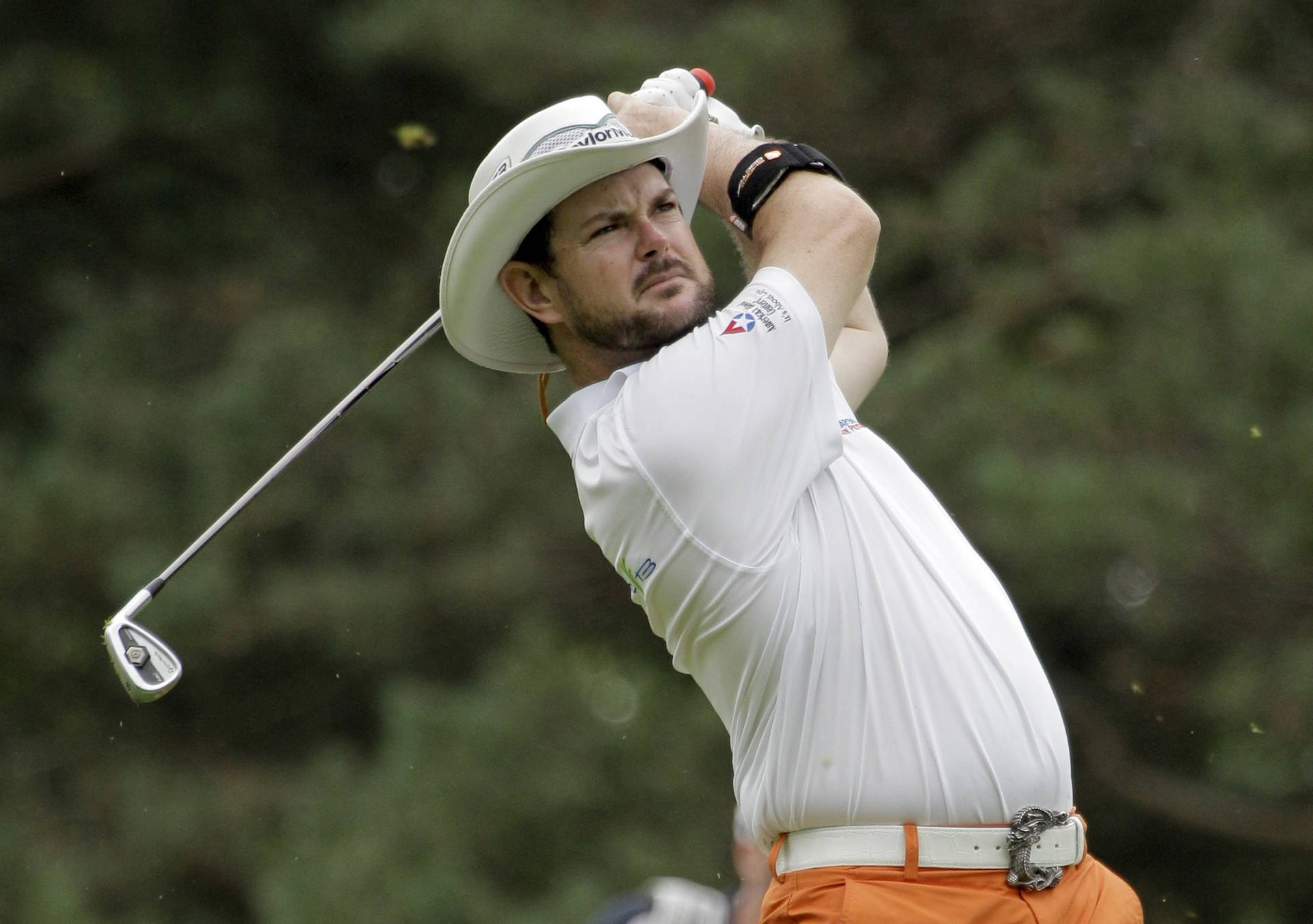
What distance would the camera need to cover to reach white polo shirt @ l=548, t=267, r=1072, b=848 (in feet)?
8.48

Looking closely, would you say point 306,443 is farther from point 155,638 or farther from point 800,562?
point 800,562

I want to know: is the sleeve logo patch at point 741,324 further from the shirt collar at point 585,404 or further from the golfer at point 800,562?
the shirt collar at point 585,404

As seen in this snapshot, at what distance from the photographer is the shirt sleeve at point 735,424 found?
2.59m

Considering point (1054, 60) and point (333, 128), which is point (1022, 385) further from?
point (333, 128)

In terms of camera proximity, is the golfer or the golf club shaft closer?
the golfer

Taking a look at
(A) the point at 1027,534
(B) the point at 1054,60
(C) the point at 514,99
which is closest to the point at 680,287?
(A) the point at 1027,534

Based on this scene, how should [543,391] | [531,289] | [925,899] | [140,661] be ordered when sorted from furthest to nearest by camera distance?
[140,661], [543,391], [531,289], [925,899]

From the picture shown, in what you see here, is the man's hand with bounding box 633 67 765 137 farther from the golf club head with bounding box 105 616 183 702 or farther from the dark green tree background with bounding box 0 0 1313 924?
the dark green tree background with bounding box 0 0 1313 924

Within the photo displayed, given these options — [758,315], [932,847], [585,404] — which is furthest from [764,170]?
[932,847]

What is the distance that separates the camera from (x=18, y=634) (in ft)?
33.6

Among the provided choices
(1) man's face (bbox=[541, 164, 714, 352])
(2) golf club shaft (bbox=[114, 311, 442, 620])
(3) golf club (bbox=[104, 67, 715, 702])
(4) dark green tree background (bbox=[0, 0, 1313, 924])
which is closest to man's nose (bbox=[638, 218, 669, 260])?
(1) man's face (bbox=[541, 164, 714, 352])

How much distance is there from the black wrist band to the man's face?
0.10 metres

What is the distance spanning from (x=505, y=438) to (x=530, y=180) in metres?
6.11

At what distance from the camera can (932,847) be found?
8.43ft
